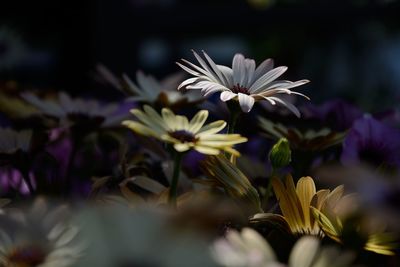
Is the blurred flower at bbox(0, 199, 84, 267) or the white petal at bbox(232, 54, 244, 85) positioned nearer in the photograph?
the blurred flower at bbox(0, 199, 84, 267)

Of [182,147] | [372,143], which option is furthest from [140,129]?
[372,143]

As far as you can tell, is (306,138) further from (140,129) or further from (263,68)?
(140,129)

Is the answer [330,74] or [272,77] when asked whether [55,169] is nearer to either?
[272,77]

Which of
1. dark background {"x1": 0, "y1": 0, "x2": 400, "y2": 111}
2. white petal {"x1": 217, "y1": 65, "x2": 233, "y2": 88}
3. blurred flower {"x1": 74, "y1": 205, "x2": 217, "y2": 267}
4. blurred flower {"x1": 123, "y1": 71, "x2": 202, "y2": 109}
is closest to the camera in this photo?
blurred flower {"x1": 74, "y1": 205, "x2": 217, "y2": 267}

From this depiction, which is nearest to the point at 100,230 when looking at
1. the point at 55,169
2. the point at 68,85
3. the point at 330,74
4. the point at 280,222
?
the point at 280,222

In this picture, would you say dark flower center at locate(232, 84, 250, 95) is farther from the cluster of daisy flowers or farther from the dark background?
the dark background

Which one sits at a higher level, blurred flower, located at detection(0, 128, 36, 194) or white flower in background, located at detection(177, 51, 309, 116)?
white flower in background, located at detection(177, 51, 309, 116)

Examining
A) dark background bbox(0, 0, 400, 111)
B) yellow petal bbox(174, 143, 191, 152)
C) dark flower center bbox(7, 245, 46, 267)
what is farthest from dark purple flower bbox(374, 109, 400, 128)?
dark background bbox(0, 0, 400, 111)
